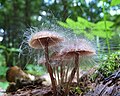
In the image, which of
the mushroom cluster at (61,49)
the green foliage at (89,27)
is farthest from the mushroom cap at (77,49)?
the green foliage at (89,27)

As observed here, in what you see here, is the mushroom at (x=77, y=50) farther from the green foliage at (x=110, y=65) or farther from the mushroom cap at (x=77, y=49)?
the green foliage at (x=110, y=65)

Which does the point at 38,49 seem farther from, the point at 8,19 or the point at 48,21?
the point at 8,19

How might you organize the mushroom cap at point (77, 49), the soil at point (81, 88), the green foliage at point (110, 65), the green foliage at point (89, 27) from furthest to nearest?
the green foliage at point (89, 27)
the green foliage at point (110, 65)
the mushroom cap at point (77, 49)
the soil at point (81, 88)

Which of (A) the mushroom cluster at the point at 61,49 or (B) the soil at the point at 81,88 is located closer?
(B) the soil at the point at 81,88

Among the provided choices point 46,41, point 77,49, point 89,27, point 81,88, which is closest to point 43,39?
point 46,41

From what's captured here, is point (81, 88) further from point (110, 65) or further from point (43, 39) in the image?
point (43, 39)

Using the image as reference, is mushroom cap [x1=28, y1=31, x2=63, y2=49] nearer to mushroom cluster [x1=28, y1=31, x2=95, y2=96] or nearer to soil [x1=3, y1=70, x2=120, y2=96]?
mushroom cluster [x1=28, y1=31, x2=95, y2=96]
